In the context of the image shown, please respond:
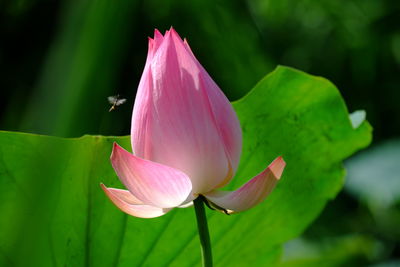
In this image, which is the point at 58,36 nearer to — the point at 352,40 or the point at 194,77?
the point at 194,77

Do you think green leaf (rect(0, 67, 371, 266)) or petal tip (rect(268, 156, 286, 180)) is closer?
petal tip (rect(268, 156, 286, 180))

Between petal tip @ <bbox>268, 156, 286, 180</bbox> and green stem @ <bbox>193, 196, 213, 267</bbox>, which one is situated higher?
petal tip @ <bbox>268, 156, 286, 180</bbox>

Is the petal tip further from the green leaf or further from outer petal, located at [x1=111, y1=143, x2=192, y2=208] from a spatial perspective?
the green leaf

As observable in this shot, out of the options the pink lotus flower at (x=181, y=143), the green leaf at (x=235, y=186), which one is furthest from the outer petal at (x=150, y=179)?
the green leaf at (x=235, y=186)

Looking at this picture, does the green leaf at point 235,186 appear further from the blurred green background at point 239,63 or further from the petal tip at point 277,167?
the petal tip at point 277,167

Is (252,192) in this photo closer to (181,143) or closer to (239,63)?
(181,143)

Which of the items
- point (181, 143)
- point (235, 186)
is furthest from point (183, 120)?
point (235, 186)

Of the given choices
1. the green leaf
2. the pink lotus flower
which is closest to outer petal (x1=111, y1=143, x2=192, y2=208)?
the pink lotus flower
